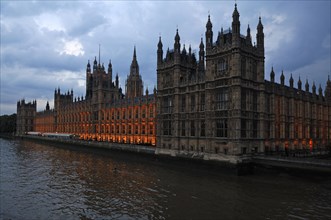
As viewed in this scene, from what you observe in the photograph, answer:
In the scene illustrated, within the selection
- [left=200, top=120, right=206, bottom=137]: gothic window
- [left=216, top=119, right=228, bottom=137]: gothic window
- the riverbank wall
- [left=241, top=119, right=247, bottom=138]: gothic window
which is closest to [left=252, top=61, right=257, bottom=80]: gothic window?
[left=241, top=119, right=247, bottom=138]: gothic window

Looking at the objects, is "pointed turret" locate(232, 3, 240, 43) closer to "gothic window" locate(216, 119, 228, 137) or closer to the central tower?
"gothic window" locate(216, 119, 228, 137)

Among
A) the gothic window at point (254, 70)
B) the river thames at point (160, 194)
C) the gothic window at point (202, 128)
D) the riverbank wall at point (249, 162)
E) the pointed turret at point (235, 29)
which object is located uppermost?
the pointed turret at point (235, 29)

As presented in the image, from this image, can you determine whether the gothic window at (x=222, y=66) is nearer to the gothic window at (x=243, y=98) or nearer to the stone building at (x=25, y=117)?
the gothic window at (x=243, y=98)

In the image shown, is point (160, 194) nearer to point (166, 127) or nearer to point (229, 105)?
point (229, 105)

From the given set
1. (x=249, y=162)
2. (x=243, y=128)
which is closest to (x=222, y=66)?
(x=243, y=128)

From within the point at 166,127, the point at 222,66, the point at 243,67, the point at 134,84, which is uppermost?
the point at 134,84

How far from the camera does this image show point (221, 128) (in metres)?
49.4

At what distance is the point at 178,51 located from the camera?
60.5 meters

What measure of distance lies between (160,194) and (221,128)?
20316mm

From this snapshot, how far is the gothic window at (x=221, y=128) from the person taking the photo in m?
48.6

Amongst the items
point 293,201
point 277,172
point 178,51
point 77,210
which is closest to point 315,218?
point 293,201

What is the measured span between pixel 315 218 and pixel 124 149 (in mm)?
56951

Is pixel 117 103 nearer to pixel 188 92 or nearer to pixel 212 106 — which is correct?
pixel 188 92

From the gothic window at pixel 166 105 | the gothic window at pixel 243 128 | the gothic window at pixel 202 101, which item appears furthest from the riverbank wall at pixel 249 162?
the gothic window at pixel 166 105
